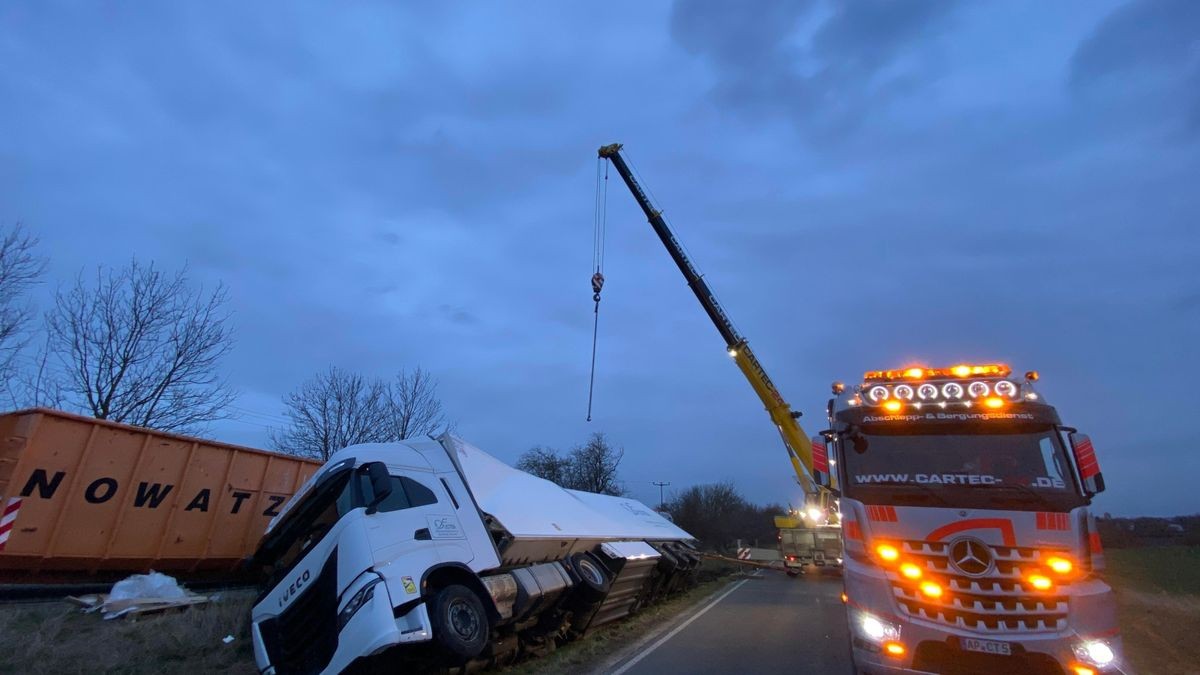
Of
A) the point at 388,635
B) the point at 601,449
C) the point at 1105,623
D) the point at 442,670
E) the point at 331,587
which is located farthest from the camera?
the point at 601,449

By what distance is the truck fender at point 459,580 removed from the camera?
6.46 metres

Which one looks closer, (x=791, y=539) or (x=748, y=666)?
(x=748, y=666)

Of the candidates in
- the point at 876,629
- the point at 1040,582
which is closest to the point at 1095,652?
the point at 1040,582

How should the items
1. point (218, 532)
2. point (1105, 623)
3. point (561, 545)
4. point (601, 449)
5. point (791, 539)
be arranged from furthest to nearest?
point (601, 449) → point (791, 539) → point (218, 532) → point (561, 545) → point (1105, 623)

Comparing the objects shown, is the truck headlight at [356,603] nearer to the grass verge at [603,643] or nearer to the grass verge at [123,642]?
the grass verge at [123,642]

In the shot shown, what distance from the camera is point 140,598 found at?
8.81m

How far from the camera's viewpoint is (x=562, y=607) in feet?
30.3

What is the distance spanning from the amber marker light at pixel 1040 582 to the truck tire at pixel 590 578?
5539 mm

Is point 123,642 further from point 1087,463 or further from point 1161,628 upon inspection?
point 1161,628

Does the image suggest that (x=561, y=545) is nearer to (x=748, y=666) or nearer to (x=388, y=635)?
(x=748, y=666)

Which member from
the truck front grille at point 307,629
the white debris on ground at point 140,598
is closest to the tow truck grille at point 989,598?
the truck front grille at point 307,629

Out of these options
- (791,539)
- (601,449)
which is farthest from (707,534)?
(791,539)

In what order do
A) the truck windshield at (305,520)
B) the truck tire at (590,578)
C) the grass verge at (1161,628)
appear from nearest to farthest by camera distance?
the truck windshield at (305,520) < the grass verge at (1161,628) < the truck tire at (590,578)

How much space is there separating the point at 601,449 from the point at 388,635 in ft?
168
